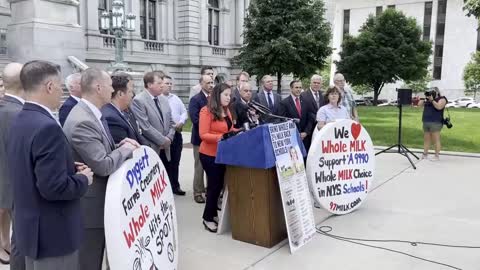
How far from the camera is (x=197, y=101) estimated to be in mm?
6277

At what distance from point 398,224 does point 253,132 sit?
8.36 feet

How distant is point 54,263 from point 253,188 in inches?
99.1

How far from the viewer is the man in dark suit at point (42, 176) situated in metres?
2.31

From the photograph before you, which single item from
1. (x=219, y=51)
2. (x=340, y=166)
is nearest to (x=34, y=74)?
(x=340, y=166)

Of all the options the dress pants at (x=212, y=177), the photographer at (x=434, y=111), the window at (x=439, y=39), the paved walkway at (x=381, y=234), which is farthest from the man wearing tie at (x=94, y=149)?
the window at (x=439, y=39)

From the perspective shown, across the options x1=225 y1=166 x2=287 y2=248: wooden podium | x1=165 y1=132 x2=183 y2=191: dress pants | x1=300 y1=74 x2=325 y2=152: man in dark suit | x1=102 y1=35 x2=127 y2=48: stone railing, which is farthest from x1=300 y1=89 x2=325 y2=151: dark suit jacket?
x1=102 y1=35 x2=127 y2=48: stone railing

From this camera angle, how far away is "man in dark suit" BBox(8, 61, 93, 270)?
2312 mm

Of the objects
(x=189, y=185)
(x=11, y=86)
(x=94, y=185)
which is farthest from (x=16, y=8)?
(x=94, y=185)

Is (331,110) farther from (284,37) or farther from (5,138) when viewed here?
(284,37)

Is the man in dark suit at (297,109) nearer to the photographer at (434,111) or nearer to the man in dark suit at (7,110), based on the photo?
the photographer at (434,111)

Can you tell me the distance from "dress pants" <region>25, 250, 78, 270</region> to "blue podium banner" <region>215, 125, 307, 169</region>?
2.25 meters

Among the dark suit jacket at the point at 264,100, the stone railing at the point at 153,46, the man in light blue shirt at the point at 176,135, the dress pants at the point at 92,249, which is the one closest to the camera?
the dress pants at the point at 92,249

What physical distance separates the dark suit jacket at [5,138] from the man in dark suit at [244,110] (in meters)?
2.48

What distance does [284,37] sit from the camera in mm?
28484
